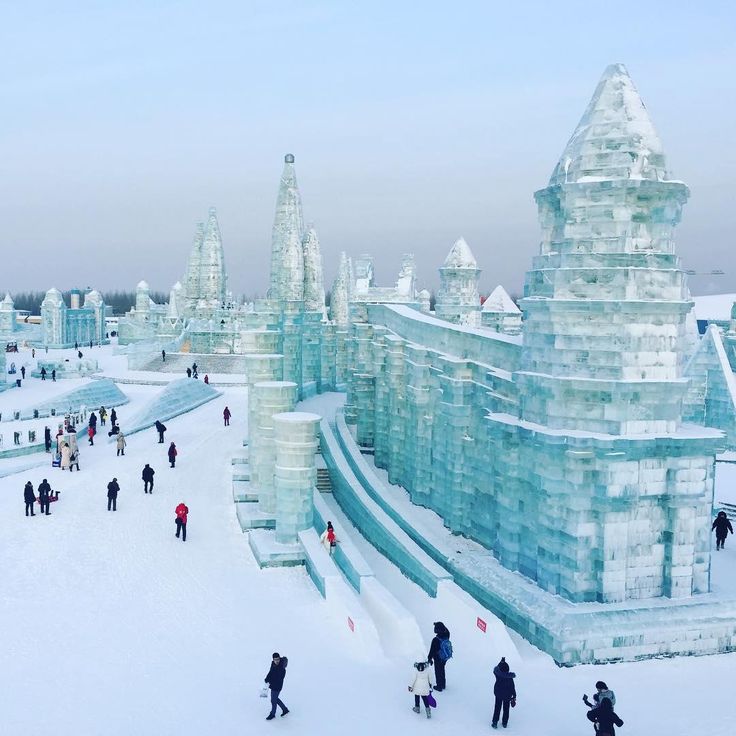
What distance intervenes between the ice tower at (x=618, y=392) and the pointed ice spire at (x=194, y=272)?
41.7m

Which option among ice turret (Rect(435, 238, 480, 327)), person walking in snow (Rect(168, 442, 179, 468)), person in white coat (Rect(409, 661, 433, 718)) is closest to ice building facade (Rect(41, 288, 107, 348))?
ice turret (Rect(435, 238, 480, 327))

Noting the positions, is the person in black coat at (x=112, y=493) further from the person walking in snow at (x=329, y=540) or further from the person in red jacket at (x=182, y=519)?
the person walking in snow at (x=329, y=540)

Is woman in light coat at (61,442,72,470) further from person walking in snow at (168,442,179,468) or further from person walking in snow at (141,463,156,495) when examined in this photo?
person walking in snow at (141,463,156,495)

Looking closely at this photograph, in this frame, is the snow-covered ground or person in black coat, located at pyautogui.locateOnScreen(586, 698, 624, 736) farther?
the snow-covered ground

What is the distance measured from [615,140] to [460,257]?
17.9m

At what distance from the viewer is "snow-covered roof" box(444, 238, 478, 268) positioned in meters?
30.5

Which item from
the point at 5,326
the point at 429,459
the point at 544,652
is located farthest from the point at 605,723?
the point at 5,326

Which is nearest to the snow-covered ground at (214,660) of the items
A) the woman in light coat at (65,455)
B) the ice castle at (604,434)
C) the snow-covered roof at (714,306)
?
the ice castle at (604,434)

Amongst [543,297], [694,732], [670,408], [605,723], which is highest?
[543,297]

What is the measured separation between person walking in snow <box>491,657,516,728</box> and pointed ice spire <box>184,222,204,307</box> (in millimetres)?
44822

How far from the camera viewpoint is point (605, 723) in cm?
878

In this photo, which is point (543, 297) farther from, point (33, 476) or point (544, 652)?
point (33, 476)

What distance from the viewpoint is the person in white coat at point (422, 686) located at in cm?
972

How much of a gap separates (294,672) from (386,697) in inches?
60.2
